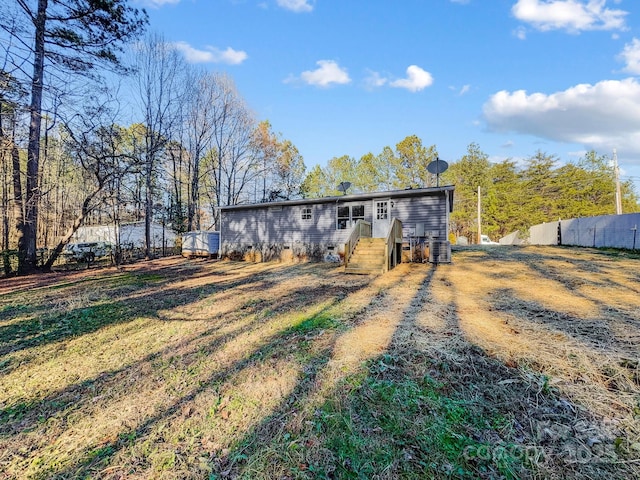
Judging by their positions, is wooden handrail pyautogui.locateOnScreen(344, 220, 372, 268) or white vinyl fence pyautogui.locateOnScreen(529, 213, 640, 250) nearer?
wooden handrail pyautogui.locateOnScreen(344, 220, 372, 268)

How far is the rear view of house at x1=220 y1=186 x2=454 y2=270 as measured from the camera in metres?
11.7

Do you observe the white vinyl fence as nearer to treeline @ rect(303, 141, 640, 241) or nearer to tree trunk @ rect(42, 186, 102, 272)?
treeline @ rect(303, 141, 640, 241)

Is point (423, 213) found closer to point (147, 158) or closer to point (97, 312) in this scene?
point (97, 312)

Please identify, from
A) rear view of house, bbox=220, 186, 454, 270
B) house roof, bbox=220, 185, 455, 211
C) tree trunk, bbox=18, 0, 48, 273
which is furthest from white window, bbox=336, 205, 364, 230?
tree trunk, bbox=18, 0, 48, 273

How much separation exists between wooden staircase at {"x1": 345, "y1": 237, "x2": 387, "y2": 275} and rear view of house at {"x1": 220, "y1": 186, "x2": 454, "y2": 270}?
4.56 feet

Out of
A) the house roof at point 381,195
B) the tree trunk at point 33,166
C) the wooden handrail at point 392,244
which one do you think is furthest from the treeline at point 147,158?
the wooden handrail at point 392,244

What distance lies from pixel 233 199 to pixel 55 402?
24.0m

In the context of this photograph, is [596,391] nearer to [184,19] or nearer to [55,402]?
[55,402]

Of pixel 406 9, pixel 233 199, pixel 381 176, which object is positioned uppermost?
pixel 406 9

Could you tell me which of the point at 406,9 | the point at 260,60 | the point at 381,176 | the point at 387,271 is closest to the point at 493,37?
→ the point at 406,9

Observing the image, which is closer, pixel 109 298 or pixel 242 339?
pixel 242 339

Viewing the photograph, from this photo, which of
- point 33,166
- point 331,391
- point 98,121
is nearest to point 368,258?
point 331,391

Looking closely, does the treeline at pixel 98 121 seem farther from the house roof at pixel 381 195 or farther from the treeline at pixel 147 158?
the house roof at pixel 381 195

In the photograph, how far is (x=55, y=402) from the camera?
281 cm
